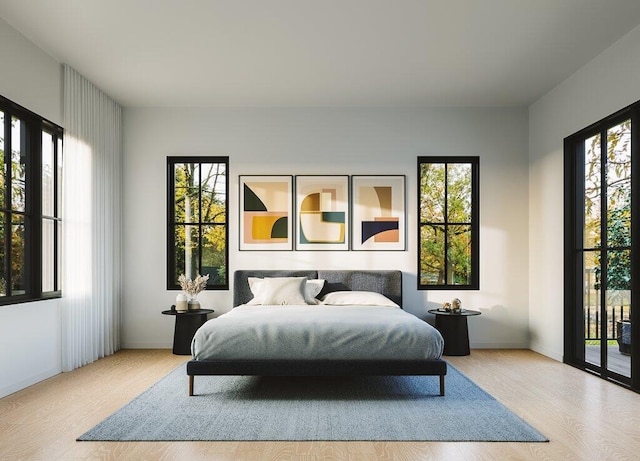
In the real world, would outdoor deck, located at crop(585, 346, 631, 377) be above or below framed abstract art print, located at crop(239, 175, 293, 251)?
below

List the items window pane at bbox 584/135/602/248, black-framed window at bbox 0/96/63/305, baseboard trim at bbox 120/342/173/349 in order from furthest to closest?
baseboard trim at bbox 120/342/173/349 < window pane at bbox 584/135/602/248 < black-framed window at bbox 0/96/63/305

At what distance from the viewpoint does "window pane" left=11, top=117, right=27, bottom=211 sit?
4750 mm

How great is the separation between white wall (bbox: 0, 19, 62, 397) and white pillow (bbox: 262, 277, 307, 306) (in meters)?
2.02

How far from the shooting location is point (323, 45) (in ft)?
15.8

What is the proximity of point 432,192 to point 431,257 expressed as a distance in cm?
79

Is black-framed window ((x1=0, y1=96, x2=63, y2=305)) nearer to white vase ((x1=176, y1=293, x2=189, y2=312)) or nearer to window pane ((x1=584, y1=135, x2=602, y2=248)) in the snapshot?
white vase ((x1=176, y1=293, x2=189, y2=312))

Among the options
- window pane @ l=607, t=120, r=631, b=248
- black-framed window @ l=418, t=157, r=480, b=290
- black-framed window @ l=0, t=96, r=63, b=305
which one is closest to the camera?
black-framed window @ l=0, t=96, r=63, b=305

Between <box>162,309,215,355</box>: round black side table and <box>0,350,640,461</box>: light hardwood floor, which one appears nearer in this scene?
<box>0,350,640,461</box>: light hardwood floor

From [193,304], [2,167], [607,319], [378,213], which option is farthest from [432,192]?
[2,167]

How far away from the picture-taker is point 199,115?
6855 mm

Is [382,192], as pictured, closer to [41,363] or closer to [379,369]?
[379,369]

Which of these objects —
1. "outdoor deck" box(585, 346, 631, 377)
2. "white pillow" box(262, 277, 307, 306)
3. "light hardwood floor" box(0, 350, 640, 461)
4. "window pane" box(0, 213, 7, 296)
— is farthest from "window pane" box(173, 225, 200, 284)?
"outdoor deck" box(585, 346, 631, 377)

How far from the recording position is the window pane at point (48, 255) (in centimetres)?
523

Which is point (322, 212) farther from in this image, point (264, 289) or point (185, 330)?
point (185, 330)
